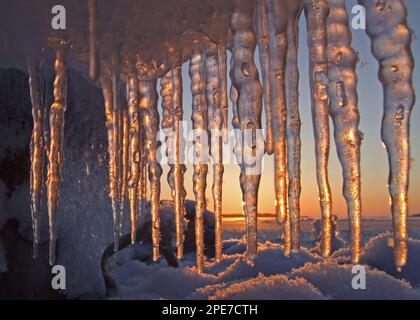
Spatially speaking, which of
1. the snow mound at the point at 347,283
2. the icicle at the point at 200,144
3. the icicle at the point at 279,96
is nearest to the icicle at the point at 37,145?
the icicle at the point at 200,144

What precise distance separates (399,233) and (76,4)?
58.0 inches

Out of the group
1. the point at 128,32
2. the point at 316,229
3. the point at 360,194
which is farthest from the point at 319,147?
the point at 316,229

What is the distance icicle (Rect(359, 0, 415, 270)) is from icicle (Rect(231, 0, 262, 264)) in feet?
1.38

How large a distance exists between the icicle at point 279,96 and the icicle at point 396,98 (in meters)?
0.33

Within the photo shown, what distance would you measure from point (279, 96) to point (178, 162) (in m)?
0.75

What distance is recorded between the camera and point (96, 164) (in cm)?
318

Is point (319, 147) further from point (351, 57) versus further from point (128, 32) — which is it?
point (128, 32)

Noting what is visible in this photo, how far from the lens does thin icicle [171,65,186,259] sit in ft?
6.99

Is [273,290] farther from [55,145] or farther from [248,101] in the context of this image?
[55,145]

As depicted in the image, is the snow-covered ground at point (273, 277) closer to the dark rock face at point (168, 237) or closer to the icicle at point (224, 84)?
the dark rock face at point (168, 237)

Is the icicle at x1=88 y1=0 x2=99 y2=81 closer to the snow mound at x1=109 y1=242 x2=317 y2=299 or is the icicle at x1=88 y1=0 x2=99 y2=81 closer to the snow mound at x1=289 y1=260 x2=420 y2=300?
the snow mound at x1=109 y1=242 x2=317 y2=299

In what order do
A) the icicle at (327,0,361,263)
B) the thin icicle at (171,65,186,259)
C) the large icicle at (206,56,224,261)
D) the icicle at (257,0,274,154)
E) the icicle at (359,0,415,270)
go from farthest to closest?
the thin icicle at (171,65,186,259) → the large icicle at (206,56,224,261) → the icicle at (257,0,274,154) → the icicle at (327,0,361,263) → the icicle at (359,0,415,270)

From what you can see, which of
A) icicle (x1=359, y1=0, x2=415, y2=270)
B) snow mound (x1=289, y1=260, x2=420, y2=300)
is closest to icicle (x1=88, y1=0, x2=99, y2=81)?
icicle (x1=359, y1=0, x2=415, y2=270)

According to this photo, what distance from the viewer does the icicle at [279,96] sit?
5.12 feet
